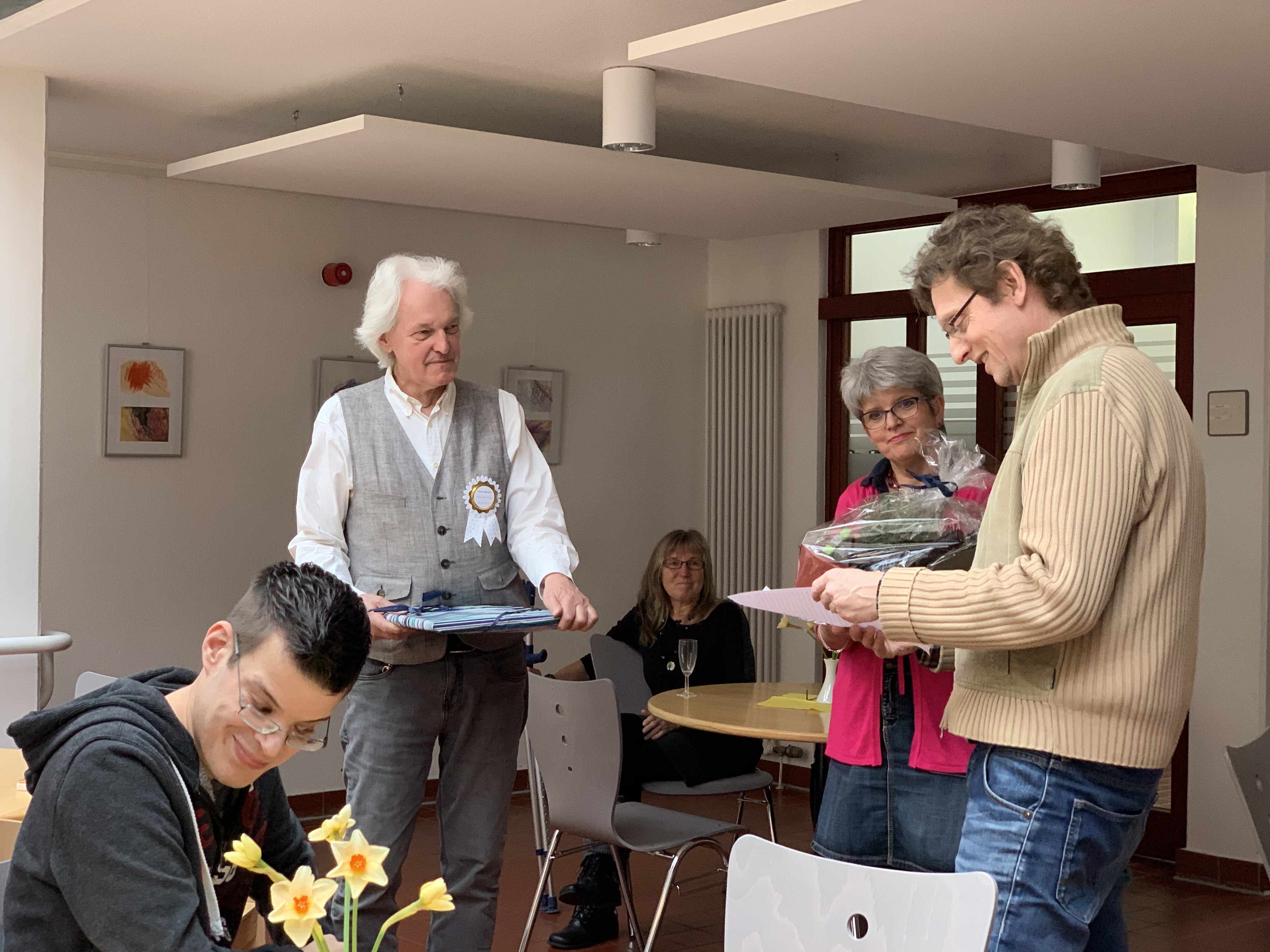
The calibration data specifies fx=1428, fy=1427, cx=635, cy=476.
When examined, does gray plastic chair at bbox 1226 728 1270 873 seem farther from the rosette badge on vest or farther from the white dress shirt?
the rosette badge on vest

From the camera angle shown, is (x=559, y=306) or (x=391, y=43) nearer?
(x=391, y=43)

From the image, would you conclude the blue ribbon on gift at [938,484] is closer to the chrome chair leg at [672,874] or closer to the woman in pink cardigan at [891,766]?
the woman in pink cardigan at [891,766]

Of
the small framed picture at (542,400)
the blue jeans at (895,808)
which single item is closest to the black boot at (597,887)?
the blue jeans at (895,808)

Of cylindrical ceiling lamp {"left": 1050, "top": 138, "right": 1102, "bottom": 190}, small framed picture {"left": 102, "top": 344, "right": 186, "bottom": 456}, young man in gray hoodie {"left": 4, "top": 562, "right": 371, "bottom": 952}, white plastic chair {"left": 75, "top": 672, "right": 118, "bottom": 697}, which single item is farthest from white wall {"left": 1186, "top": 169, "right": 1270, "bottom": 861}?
young man in gray hoodie {"left": 4, "top": 562, "right": 371, "bottom": 952}

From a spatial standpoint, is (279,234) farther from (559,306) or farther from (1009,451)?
(1009,451)

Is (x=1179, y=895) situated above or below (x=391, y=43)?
below

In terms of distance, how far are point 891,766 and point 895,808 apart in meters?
0.08

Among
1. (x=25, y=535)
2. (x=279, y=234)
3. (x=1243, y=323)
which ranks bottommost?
(x=25, y=535)

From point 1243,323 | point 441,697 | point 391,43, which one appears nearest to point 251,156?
point 391,43

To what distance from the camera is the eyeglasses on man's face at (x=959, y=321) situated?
215 centimetres

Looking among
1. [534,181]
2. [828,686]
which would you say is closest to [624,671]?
[828,686]

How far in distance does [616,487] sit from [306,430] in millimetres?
1797

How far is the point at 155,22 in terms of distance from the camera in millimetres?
3955

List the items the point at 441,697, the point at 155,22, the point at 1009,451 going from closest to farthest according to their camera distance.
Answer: the point at 1009,451
the point at 441,697
the point at 155,22
